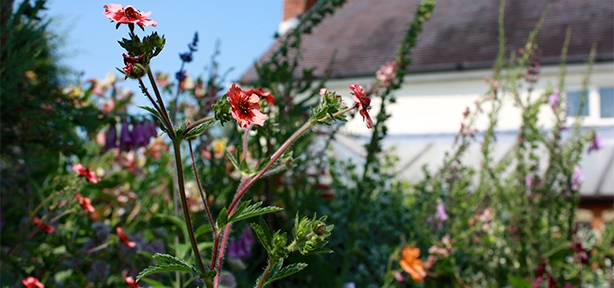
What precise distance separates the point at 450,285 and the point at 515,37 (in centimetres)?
1230

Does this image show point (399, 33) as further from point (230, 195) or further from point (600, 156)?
point (230, 195)

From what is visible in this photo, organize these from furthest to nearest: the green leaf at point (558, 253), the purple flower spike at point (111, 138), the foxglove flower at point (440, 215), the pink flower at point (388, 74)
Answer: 1. the foxglove flower at point (440, 215)
2. the green leaf at point (558, 253)
3. the pink flower at point (388, 74)
4. the purple flower spike at point (111, 138)

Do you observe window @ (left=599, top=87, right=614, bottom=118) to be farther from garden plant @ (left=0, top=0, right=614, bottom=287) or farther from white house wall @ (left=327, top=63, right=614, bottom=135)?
garden plant @ (left=0, top=0, right=614, bottom=287)

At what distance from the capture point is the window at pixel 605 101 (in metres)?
13.1

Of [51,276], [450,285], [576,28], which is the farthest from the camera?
[576,28]

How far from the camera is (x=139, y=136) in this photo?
2311 mm

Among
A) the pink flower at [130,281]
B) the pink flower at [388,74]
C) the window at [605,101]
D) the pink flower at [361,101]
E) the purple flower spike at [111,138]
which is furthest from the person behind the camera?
the window at [605,101]

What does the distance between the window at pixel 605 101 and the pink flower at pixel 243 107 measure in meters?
13.5

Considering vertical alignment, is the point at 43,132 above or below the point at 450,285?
above

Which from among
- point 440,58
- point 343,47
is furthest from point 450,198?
point 343,47

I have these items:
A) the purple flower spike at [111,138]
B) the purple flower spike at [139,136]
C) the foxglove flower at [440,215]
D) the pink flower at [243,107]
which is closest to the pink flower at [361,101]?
the pink flower at [243,107]

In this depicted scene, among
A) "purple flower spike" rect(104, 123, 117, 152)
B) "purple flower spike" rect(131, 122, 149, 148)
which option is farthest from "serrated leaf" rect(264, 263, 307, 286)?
"purple flower spike" rect(104, 123, 117, 152)

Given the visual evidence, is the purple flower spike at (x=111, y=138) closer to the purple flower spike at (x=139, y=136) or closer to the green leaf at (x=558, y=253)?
the purple flower spike at (x=139, y=136)

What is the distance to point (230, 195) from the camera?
7.95 feet
